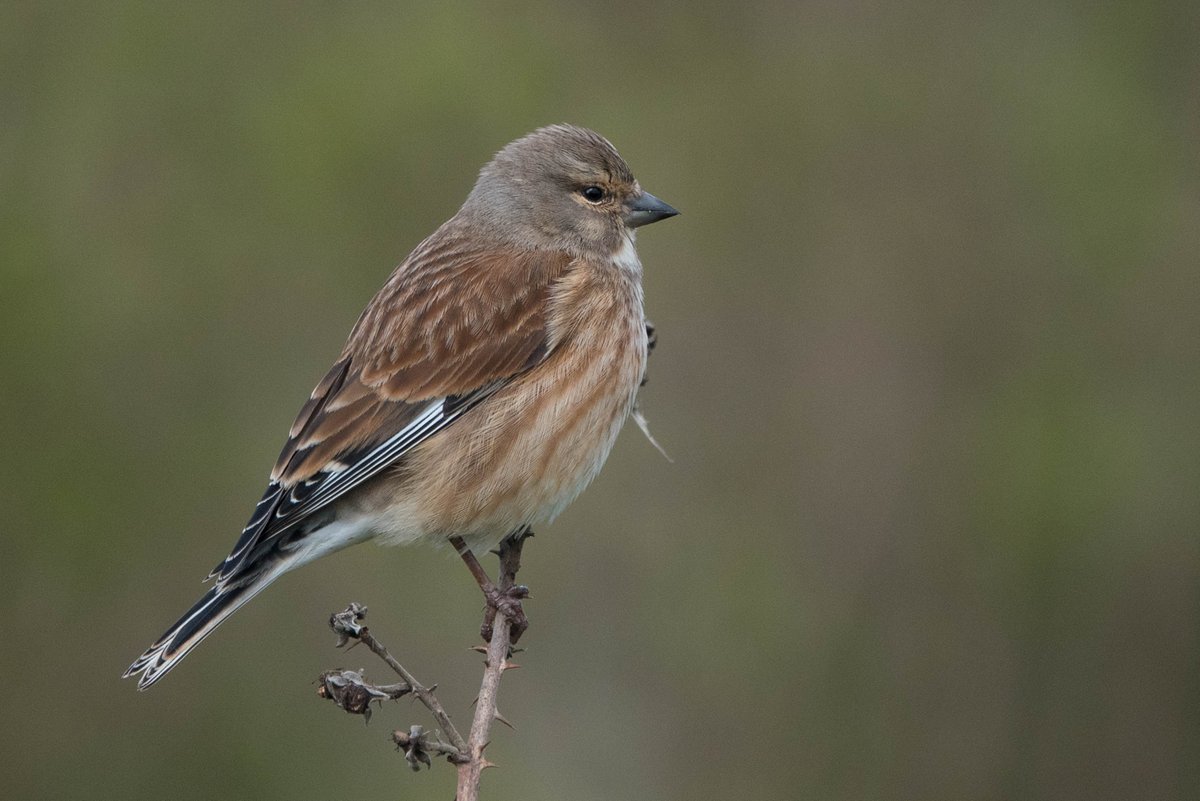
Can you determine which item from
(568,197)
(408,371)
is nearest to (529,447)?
(408,371)

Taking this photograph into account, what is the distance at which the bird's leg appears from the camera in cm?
450

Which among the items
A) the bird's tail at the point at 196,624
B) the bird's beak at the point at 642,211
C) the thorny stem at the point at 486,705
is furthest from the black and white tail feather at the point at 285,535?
the bird's beak at the point at 642,211

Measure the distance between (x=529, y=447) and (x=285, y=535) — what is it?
0.79 metres

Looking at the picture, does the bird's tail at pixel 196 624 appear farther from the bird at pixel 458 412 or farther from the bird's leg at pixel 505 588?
the bird's leg at pixel 505 588

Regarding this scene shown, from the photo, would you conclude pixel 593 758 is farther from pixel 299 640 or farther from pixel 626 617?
pixel 299 640

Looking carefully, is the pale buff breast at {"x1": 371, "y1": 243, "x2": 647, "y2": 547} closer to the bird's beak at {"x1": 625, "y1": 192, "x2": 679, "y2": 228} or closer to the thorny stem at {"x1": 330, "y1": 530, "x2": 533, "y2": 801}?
the bird's beak at {"x1": 625, "y1": 192, "x2": 679, "y2": 228}

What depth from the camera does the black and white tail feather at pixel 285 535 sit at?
4344 millimetres

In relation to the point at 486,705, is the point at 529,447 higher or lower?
higher

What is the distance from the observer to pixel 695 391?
7.07 meters

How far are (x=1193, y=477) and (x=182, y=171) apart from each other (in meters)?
4.69

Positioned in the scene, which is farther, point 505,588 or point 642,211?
point 642,211

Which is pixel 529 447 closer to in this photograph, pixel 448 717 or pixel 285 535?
pixel 285 535

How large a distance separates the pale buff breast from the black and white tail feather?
2.8 inches

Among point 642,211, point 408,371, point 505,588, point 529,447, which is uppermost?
point 642,211
